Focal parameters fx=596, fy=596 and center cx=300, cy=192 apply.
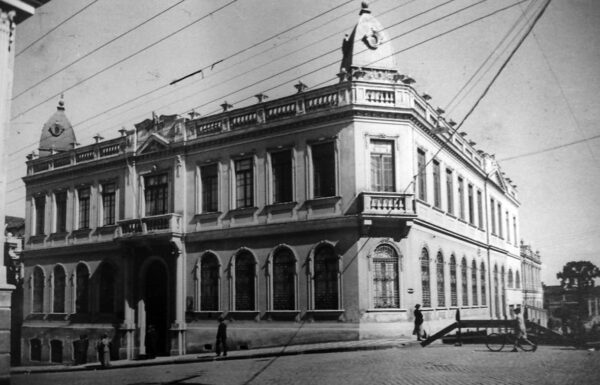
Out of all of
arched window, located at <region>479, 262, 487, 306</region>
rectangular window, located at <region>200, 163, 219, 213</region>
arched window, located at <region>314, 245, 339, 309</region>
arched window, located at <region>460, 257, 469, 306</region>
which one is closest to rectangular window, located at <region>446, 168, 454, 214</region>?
arched window, located at <region>460, 257, 469, 306</region>

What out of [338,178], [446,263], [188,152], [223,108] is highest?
[223,108]

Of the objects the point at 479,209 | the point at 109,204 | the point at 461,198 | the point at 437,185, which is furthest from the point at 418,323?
the point at 109,204

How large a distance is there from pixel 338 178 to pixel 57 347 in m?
16.7

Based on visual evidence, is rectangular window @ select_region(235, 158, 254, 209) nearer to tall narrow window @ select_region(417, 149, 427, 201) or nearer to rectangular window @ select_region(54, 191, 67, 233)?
tall narrow window @ select_region(417, 149, 427, 201)

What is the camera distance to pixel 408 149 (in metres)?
21.4

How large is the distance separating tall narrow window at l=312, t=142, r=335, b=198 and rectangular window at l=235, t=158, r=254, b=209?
2882mm

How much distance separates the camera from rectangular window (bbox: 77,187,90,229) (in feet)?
94.5

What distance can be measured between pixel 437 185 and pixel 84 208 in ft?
54.9

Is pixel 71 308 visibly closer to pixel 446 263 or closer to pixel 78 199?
pixel 78 199

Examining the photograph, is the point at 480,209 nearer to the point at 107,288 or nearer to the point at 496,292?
the point at 496,292

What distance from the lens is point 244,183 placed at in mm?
23734

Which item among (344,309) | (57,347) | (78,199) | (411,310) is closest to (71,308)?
(57,347)

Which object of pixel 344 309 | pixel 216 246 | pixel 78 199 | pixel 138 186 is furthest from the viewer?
pixel 78 199

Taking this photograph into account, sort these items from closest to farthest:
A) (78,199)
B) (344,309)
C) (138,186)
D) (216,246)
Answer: (344,309) < (216,246) < (138,186) < (78,199)
